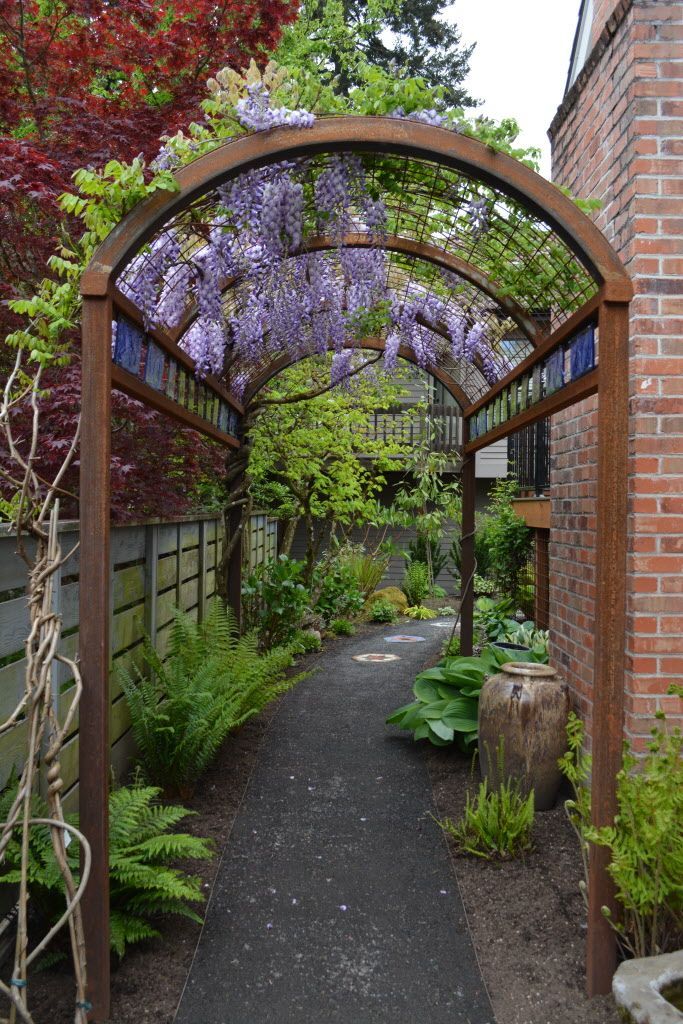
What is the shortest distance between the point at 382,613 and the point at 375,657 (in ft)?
8.31

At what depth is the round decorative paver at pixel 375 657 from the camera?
784 centimetres

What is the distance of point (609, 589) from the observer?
2439mm

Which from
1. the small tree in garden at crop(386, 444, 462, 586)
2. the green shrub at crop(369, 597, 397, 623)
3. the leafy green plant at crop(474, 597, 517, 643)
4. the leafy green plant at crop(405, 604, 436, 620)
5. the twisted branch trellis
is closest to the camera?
the twisted branch trellis

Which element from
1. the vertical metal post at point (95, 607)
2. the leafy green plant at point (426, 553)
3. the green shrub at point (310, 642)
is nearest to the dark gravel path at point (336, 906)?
the vertical metal post at point (95, 607)

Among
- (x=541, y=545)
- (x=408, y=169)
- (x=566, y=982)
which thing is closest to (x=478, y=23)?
(x=541, y=545)

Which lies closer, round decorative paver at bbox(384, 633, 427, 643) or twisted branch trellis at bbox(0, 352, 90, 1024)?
twisted branch trellis at bbox(0, 352, 90, 1024)

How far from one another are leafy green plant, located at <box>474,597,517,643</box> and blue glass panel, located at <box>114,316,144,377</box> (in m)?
5.10

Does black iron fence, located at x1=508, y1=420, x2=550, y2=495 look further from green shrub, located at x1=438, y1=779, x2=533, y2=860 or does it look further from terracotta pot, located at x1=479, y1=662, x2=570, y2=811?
green shrub, located at x1=438, y1=779, x2=533, y2=860

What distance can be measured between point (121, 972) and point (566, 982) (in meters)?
1.38

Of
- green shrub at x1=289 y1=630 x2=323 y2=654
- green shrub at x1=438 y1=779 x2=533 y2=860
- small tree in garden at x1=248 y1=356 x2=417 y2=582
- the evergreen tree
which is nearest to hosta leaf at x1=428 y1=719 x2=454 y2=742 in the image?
green shrub at x1=438 y1=779 x2=533 y2=860

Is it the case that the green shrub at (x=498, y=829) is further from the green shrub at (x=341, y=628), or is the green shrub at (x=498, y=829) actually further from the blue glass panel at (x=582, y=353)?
the green shrub at (x=341, y=628)

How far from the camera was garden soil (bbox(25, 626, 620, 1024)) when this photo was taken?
7.48ft

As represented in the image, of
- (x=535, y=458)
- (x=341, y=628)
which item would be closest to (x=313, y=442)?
(x=341, y=628)

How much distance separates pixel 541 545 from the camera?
24.7 feet
